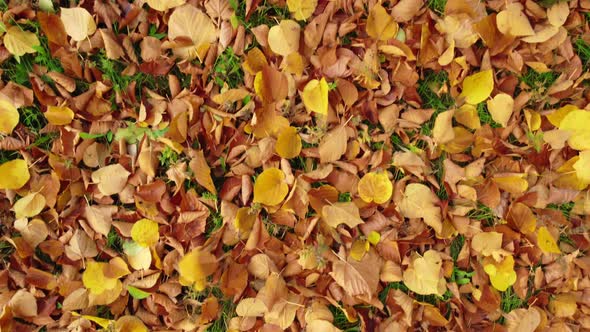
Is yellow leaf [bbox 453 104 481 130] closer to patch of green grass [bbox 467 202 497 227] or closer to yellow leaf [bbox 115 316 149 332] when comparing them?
patch of green grass [bbox 467 202 497 227]

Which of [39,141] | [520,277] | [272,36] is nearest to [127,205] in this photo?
[39,141]

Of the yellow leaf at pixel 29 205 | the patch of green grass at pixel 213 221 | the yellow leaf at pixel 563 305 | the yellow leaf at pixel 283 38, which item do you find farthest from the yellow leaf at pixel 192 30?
the yellow leaf at pixel 563 305

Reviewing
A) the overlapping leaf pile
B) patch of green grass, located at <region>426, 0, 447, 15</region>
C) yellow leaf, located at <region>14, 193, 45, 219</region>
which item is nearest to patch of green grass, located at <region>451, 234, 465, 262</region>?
the overlapping leaf pile

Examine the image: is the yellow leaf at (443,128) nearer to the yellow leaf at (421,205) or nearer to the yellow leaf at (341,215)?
the yellow leaf at (421,205)

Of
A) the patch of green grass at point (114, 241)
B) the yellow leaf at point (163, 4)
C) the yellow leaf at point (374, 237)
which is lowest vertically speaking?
the yellow leaf at point (374, 237)

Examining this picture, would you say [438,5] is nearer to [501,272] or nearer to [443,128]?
[443,128]

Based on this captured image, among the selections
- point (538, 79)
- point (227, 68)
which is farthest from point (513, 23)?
point (227, 68)
